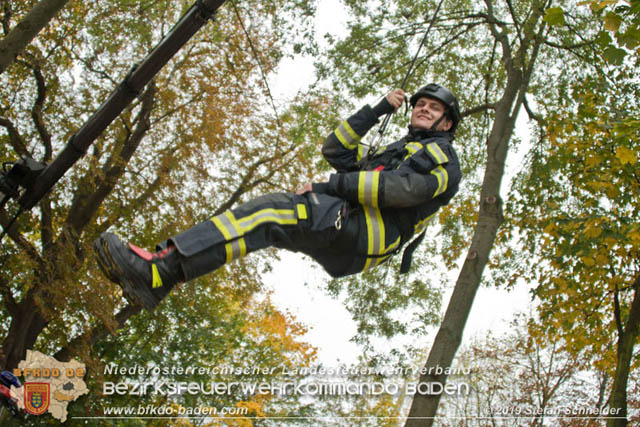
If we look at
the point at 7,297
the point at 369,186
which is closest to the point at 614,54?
the point at 369,186

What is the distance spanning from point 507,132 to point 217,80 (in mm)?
7083

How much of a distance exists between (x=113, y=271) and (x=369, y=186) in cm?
136

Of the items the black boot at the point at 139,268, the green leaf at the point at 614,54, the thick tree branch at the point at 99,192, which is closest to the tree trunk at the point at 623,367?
the green leaf at the point at 614,54

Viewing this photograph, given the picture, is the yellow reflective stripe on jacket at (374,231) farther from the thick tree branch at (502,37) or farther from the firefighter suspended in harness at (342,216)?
the thick tree branch at (502,37)

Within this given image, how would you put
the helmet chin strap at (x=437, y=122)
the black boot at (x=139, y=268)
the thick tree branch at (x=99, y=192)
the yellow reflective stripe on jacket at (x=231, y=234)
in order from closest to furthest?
1. the black boot at (x=139, y=268)
2. the yellow reflective stripe on jacket at (x=231, y=234)
3. the helmet chin strap at (x=437, y=122)
4. the thick tree branch at (x=99, y=192)

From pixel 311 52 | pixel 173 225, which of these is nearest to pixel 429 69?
pixel 311 52

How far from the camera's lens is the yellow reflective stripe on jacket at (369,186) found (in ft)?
10.2

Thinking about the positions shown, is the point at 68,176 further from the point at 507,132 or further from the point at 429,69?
the point at 507,132

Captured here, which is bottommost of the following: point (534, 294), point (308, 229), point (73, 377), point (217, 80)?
point (308, 229)

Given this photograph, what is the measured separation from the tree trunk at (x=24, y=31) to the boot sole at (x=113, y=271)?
290cm

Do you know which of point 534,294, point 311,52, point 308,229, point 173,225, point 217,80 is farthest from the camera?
point 217,80

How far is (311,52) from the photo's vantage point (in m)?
9.60

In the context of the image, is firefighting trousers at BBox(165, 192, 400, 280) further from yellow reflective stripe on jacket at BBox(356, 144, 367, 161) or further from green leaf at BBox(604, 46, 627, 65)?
green leaf at BBox(604, 46, 627, 65)

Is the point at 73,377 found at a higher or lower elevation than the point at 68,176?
lower
